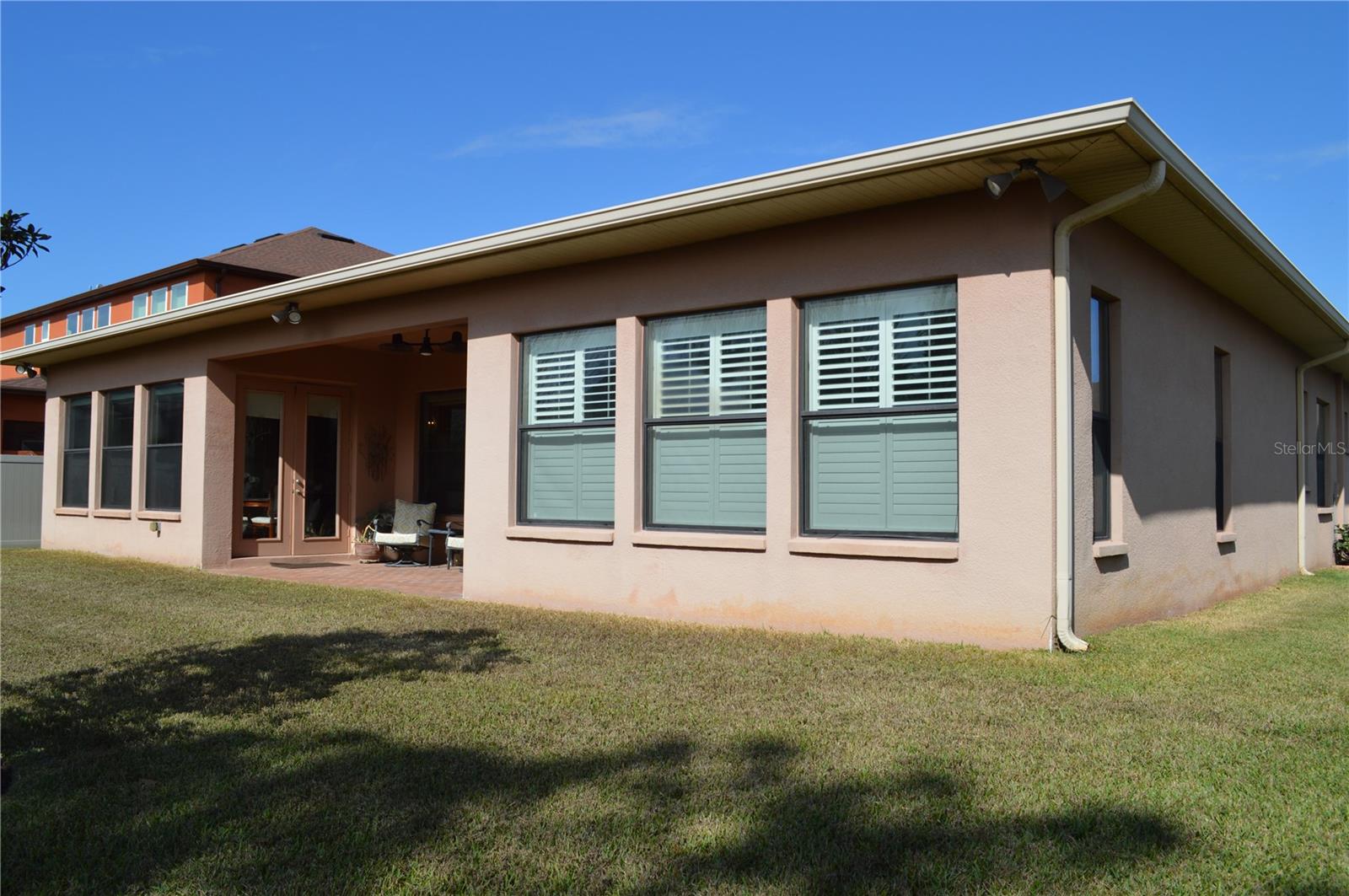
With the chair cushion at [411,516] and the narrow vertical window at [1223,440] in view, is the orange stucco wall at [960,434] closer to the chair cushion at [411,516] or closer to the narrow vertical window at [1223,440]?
the narrow vertical window at [1223,440]

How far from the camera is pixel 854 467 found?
7.62m

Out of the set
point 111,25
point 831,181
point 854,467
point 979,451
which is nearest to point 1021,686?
point 979,451

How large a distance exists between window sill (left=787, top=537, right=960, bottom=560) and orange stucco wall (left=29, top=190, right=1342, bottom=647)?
0.07 ft

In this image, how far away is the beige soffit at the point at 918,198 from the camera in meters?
6.17

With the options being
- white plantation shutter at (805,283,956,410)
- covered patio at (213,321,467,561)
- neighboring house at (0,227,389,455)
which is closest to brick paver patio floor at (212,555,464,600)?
covered patio at (213,321,467,561)

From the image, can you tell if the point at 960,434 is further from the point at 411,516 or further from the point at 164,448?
the point at 164,448

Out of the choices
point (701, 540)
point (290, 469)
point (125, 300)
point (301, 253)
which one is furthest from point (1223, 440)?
point (125, 300)

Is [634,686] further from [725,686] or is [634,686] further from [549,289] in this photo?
[549,289]

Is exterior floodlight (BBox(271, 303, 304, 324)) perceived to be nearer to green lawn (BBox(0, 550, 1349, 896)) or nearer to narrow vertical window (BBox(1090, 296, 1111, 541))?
green lawn (BBox(0, 550, 1349, 896))

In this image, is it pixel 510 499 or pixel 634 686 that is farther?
pixel 510 499

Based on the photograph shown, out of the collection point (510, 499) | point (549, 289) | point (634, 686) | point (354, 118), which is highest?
point (354, 118)

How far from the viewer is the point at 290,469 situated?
577 inches

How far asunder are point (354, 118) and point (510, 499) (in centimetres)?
622

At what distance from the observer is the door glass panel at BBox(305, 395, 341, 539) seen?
14844 millimetres
